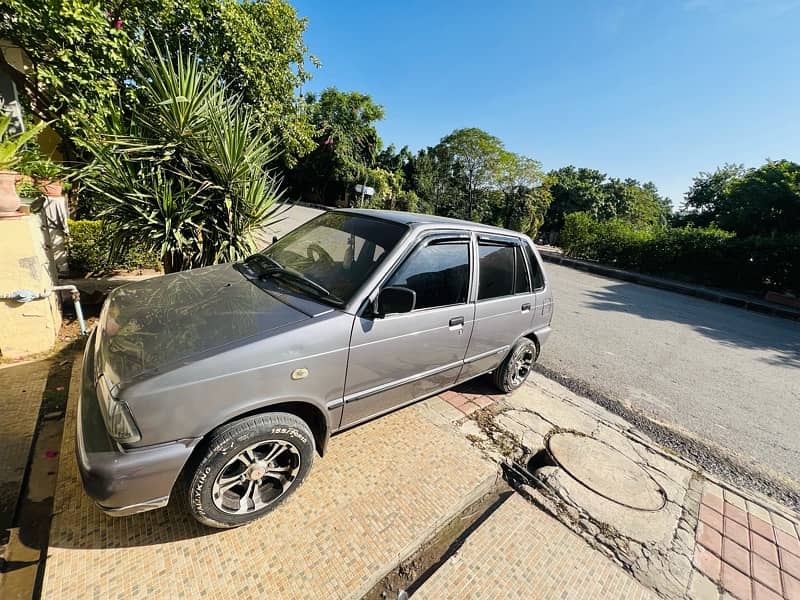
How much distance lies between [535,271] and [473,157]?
2935cm

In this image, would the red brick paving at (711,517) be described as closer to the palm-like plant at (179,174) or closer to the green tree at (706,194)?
the palm-like plant at (179,174)

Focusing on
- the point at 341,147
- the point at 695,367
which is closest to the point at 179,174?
the point at 695,367

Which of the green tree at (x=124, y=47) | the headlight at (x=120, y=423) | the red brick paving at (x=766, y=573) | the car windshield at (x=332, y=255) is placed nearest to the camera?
the headlight at (x=120, y=423)

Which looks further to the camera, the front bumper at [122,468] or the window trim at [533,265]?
the window trim at [533,265]

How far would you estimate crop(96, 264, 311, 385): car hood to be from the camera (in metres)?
1.62

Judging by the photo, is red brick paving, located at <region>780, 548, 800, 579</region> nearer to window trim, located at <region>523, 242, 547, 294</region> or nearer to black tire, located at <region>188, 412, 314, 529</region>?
window trim, located at <region>523, 242, 547, 294</region>

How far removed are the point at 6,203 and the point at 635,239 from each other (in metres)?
18.8

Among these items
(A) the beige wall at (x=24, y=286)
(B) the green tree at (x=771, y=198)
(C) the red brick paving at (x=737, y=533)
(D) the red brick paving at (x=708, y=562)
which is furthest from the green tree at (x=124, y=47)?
(B) the green tree at (x=771, y=198)

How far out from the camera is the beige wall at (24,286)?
2.93 m

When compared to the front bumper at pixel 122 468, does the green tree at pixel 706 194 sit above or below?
above

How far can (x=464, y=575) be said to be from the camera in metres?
1.83

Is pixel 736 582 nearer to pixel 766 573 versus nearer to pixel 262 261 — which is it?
pixel 766 573

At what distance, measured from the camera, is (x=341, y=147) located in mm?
26875

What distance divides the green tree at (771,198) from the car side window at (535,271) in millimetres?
16725
